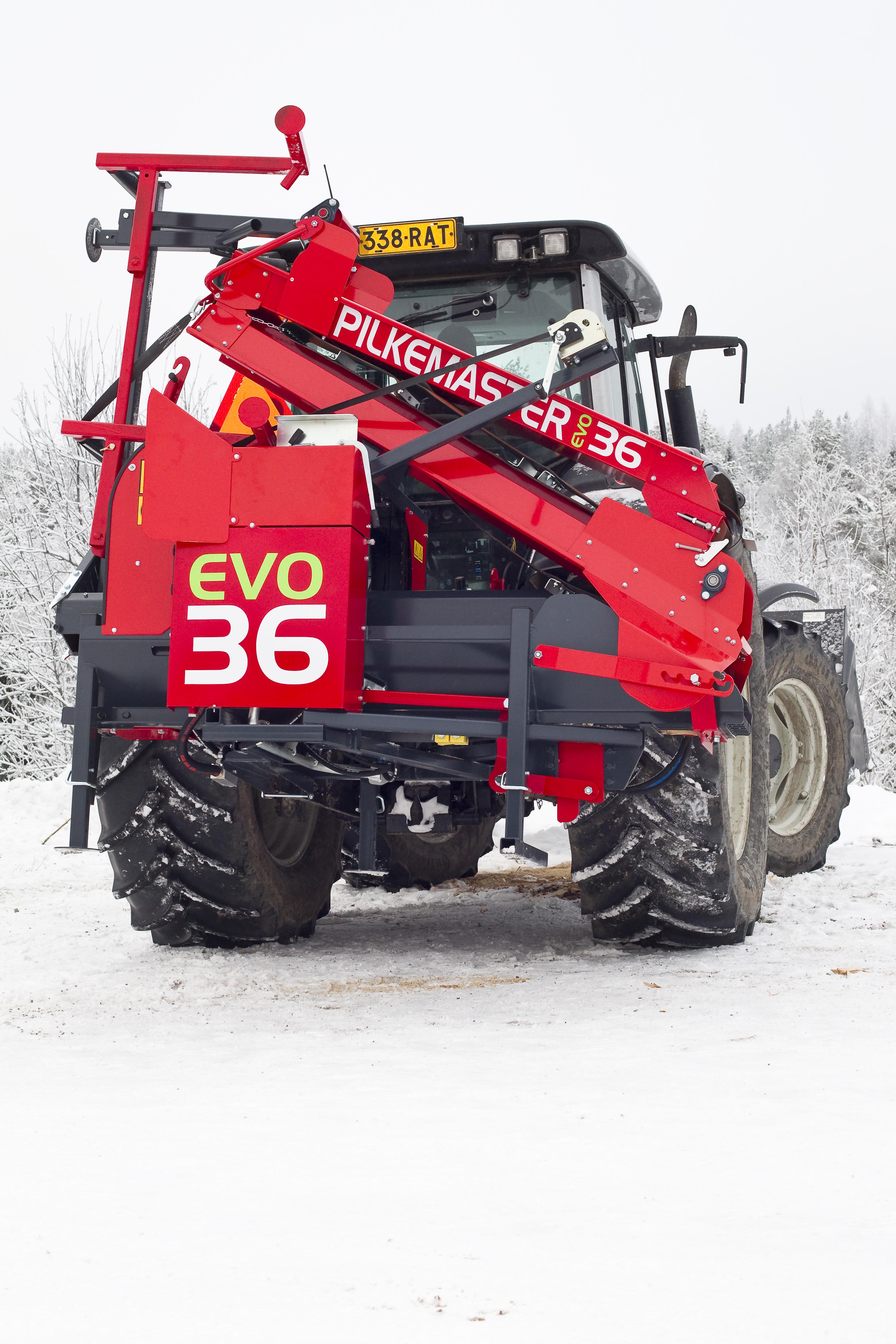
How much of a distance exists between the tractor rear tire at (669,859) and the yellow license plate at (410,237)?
149cm

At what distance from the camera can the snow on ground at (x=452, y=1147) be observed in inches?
63.6

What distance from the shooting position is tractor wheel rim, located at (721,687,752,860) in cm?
445

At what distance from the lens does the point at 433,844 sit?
652cm

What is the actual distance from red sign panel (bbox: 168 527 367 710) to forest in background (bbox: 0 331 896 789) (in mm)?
1764

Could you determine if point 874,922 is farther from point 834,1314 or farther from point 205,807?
point 834,1314

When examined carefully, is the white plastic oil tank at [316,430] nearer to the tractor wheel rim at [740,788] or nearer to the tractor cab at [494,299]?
the tractor cab at [494,299]

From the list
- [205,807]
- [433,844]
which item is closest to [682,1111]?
[205,807]

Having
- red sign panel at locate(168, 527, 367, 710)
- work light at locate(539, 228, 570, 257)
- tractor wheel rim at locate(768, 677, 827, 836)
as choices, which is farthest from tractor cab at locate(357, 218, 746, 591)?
tractor wheel rim at locate(768, 677, 827, 836)

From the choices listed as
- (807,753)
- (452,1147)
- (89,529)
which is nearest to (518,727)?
(452,1147)

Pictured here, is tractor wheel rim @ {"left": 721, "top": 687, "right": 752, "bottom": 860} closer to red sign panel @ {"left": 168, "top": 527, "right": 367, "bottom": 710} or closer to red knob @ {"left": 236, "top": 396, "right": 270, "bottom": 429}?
red sign panel @ {"left": 168, "top": 527, "right": 367, "bottom": 710}

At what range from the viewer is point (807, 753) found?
6.66 m

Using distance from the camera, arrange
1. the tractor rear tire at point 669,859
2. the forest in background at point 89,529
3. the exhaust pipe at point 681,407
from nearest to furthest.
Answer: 1. the tractor rear tire at point 669,859
2. the exhaust pipe at point 681,407
3. the forest in background at point 89,529

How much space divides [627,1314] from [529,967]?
2.50 m

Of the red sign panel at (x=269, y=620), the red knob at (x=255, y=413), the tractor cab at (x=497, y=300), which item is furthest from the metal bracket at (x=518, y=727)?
the red knob at (x=255, y=413)
